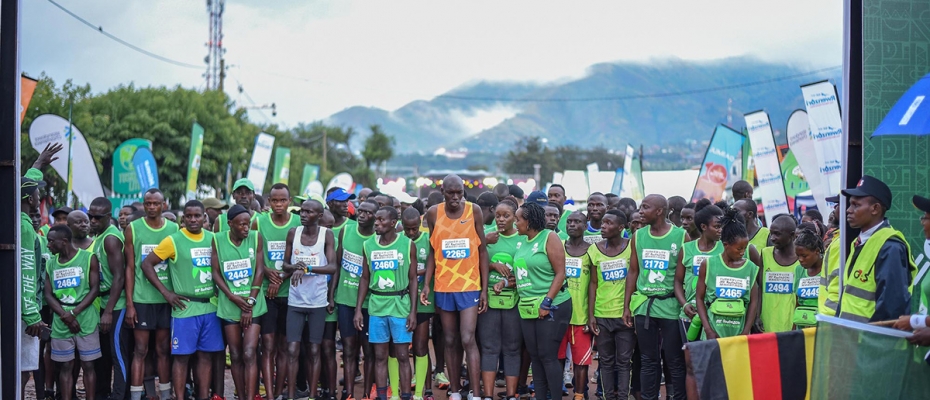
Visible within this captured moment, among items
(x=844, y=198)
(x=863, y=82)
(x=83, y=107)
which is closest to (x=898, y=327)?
(x=844, y=198)

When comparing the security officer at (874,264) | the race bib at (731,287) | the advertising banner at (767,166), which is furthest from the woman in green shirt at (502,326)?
the advertising banner at (767,166)

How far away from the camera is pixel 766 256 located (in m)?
8.15

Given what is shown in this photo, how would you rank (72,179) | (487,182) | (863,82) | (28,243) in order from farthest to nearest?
(487,182) → (72,179) → (28,243) → (863,82)

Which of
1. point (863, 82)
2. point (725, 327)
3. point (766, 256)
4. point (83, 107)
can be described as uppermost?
point (83, 107)

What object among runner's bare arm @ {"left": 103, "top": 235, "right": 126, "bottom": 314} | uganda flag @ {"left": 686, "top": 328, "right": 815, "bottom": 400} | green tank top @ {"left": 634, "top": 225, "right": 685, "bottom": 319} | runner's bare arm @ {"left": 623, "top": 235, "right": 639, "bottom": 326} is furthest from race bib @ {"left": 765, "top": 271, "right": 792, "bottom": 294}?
runner's bare arm @ {"left": 103, "top": 235, "right": 126, "bottom": 314}

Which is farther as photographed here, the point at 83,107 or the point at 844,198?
the point at 83,107

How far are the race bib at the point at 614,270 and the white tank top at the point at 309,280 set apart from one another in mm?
2821

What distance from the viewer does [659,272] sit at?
346 inches

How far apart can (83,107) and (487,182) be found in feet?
44.2

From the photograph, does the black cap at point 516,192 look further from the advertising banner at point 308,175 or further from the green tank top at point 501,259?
the advertising banner at point 308,175

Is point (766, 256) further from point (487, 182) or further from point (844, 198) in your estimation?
point (487, 182)

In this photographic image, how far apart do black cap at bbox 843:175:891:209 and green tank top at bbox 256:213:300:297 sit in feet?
18.6

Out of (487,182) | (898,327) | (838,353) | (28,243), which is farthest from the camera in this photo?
(487,182)

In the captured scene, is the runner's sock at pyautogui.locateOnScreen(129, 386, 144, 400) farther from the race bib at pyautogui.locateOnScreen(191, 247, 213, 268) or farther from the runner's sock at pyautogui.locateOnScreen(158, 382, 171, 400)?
the race bib at pyautogui.locateOnScreen(191, 247, 213, 268)
